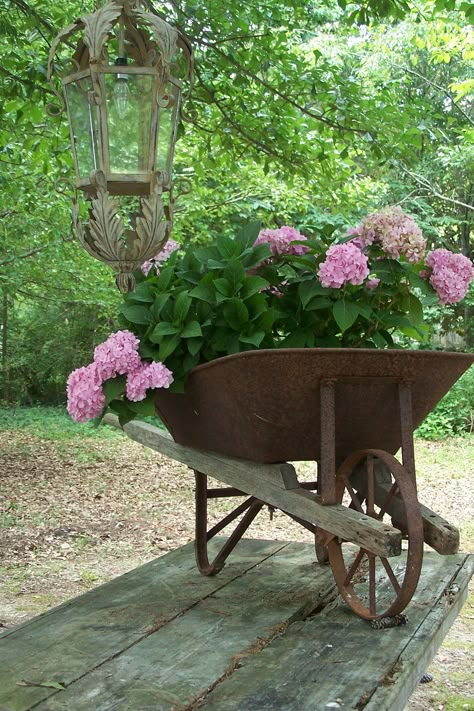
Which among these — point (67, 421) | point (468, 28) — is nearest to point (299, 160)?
point (468, 28)

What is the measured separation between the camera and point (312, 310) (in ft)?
7.26

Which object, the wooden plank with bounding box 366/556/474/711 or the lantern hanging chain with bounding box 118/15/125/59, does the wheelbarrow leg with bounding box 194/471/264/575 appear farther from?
the lantern hanging chain with bounding box 118/15/125/59

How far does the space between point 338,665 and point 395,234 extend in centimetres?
105

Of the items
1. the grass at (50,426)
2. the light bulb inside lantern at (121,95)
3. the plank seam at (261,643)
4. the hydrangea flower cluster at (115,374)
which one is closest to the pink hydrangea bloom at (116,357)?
the hydrangea flower cluster at (115,374)

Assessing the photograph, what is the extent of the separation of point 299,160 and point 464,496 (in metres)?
3.46

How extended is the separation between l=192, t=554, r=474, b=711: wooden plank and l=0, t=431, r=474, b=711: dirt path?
1.23 m

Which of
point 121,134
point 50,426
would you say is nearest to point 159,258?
point 121,134

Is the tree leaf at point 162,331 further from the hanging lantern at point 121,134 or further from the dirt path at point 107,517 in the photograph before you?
the dirt path at point 107,517

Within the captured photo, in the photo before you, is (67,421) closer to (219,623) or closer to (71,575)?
(71,575)

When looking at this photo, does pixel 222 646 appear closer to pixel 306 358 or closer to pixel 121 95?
pixel 306 358

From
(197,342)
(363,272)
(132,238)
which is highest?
(132,238)

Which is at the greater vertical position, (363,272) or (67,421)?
(363,272)

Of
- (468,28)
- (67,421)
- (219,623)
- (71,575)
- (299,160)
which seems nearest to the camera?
(219,623)

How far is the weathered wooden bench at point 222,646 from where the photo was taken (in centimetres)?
162
